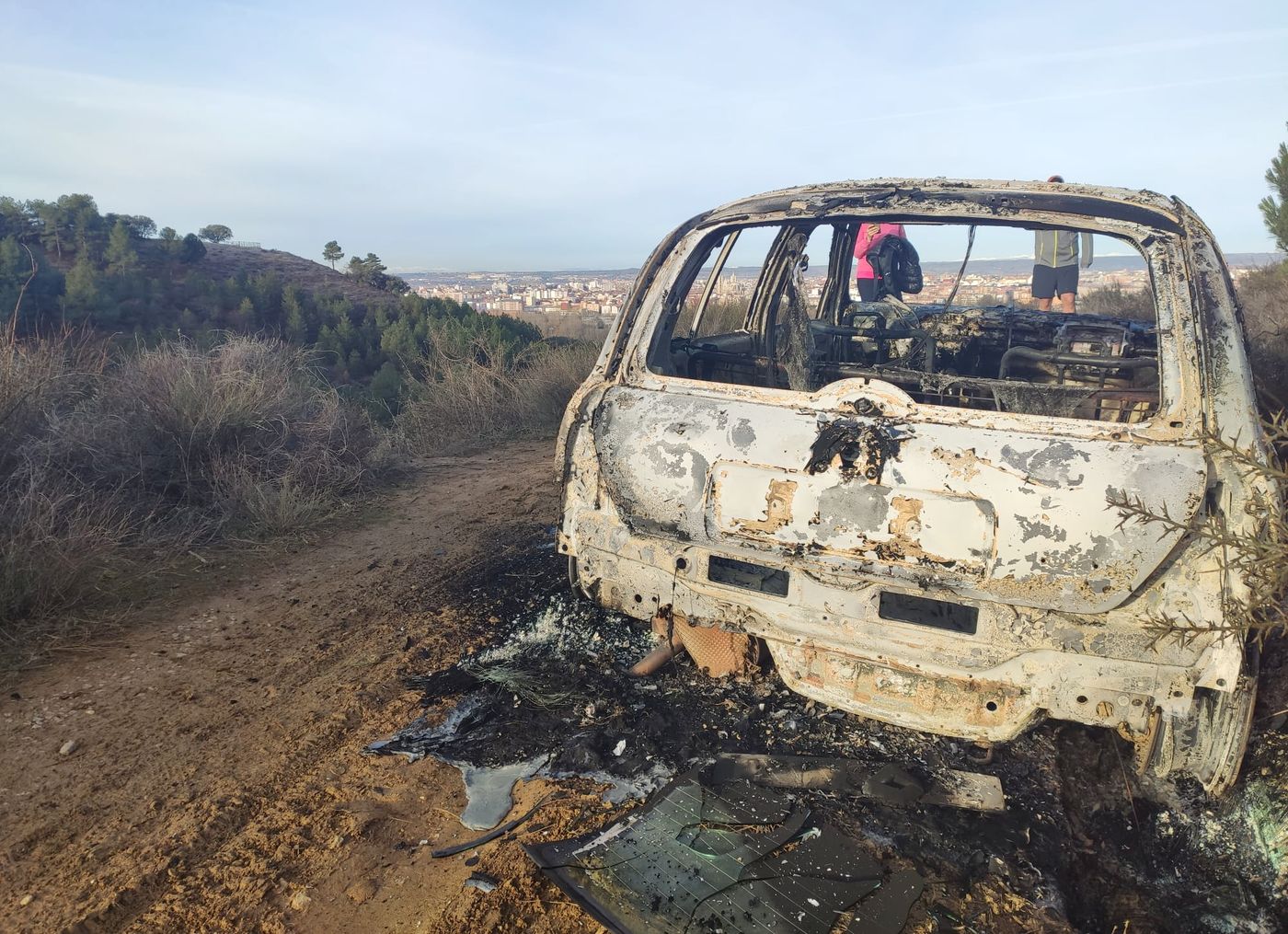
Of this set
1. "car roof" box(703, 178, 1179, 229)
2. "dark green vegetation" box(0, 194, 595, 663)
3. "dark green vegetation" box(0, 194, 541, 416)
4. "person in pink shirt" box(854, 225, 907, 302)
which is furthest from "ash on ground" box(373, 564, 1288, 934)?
"dark green vegetation" box(0, 194, 541, 416)

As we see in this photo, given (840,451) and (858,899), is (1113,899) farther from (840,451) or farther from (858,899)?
(840,451)

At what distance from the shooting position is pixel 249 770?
2.59 metres

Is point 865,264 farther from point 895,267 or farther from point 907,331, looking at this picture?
point 907,331

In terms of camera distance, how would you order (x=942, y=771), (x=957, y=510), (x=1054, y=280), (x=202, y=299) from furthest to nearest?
1. (x=202, y=299)
2. (x=1054, y=280)
3. (x=942, y=771)
4. (x=957, y=510)

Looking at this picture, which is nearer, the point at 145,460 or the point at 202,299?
the point at 145,460

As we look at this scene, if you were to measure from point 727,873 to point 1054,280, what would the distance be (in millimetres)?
5921

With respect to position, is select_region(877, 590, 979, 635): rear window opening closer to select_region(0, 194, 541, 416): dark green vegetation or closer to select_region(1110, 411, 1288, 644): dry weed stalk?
select_region(1110, 411, 1288, 644): dry weed stalk

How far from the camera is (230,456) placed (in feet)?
18.3

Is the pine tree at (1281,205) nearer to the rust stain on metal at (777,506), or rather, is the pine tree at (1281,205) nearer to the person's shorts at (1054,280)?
the person's shorts at (1054,280)

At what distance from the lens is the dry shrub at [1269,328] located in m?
4.73

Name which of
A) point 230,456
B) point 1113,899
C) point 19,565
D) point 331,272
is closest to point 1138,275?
point 1113,899

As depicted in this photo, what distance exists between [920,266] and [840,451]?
3.19 metres

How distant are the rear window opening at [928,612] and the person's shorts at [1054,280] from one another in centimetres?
488

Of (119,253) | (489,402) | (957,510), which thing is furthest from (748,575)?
(119,253)
